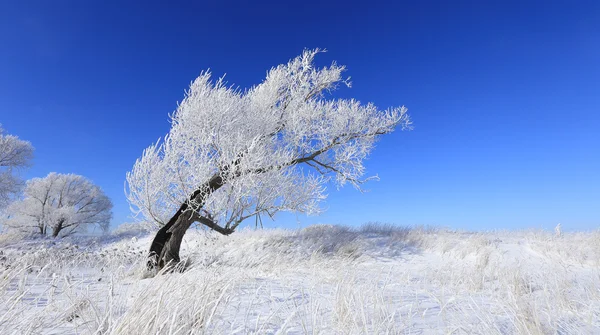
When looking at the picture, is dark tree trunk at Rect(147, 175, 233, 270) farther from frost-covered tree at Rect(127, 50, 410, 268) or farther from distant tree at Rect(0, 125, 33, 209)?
distant tree at Rect(0, 125, 33, 209)

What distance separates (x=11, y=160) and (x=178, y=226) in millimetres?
18774

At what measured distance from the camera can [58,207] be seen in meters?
23.6

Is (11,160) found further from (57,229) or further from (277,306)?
(277,306)

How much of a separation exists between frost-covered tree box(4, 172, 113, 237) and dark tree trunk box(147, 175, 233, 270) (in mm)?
19057

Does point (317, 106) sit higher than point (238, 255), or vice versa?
point (317, 106)

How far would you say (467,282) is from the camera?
4770 millimetres

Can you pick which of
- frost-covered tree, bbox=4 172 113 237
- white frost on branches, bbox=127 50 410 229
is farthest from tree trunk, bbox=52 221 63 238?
white frost on branches, bbox=127 50 410 229

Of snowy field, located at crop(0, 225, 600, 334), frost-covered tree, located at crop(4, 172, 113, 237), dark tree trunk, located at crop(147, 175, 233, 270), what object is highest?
frost-covered tree, located at crop(4, 172, 113, 237)

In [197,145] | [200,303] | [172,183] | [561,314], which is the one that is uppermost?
[197,145]

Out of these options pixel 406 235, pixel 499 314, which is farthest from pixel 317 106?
pixel 499 314

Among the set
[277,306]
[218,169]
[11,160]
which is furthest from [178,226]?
[11,160]

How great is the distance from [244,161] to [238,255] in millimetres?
4437

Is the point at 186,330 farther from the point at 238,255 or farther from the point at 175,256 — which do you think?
the point at 238,255

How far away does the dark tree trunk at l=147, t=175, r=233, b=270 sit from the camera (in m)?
A: 8.40
